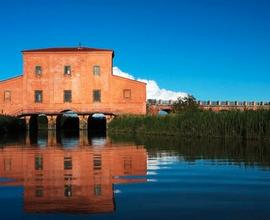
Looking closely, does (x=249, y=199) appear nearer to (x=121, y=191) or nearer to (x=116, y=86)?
(x=121, y=191)

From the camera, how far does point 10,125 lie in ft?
145

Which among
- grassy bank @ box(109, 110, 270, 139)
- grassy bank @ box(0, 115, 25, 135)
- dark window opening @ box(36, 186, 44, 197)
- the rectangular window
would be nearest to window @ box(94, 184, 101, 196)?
dark window opening @ box(36, 186, 44, 197)

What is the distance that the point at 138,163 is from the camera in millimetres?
13562

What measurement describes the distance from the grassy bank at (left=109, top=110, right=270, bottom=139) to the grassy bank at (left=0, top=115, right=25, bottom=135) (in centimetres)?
1180

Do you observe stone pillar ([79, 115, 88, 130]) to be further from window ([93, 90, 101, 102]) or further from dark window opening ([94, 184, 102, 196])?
dark window opening ([94, 184, 102, 196])

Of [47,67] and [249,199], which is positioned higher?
[47,67]

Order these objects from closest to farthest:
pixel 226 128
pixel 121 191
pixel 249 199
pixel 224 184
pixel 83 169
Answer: pixel 249 199 < pixel 121 191 < pixel 224 184 < pixel 83 169 < pixel 226 128

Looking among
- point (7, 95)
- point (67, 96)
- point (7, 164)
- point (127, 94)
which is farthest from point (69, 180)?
point (7, 95)

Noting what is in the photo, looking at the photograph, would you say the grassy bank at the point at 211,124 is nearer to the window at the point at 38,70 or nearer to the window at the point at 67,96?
the window at the point at 67,96

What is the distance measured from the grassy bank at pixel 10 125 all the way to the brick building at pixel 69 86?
3.24 m

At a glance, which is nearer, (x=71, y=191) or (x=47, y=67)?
(x=71, y=191)

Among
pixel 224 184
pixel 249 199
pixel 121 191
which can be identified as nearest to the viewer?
pixel 249 199

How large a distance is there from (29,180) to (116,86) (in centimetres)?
4221

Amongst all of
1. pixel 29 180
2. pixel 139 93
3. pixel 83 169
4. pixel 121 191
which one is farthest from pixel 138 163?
pixel 139 93
